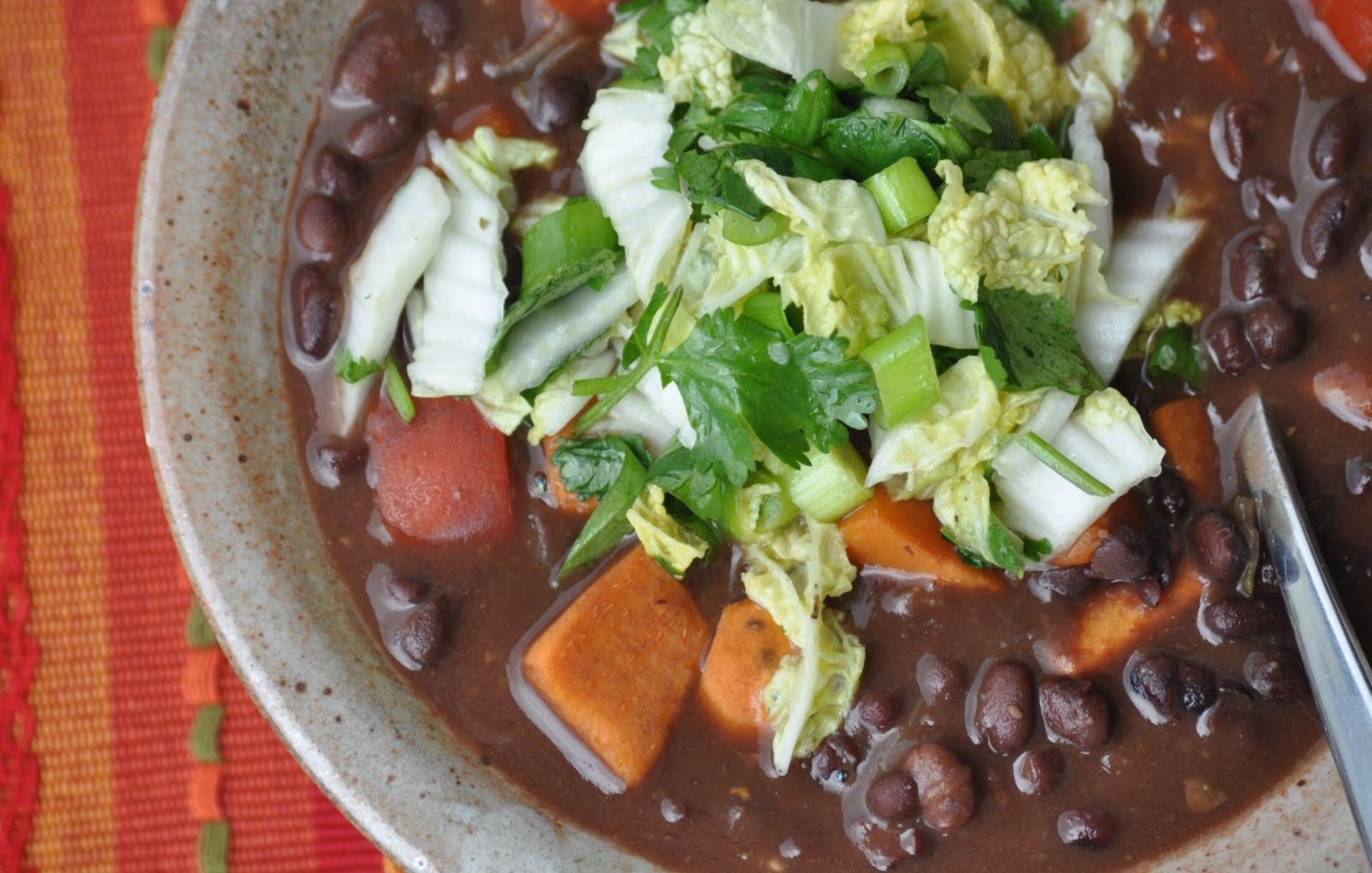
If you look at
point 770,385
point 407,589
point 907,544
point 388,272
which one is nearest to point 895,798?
point 907,544

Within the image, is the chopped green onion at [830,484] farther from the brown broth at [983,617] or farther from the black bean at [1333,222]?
the black bean at [1333,222]

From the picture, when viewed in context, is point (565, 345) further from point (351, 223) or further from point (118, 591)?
point (118, 591)

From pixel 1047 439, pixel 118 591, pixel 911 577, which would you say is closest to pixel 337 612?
pixel 118 591

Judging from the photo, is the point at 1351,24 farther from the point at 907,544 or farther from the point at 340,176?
the point at 340,176

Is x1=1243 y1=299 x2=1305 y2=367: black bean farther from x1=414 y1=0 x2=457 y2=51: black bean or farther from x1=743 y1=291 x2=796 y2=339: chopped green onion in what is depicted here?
x1=414 y1=0 x2=457 y2=51: black bean

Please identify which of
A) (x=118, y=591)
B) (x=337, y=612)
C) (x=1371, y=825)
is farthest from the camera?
(x=118, y=591)
